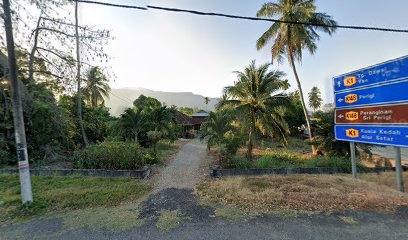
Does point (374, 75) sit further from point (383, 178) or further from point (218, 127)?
point (218, 127)

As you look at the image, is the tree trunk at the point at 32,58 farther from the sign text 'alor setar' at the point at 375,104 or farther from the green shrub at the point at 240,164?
the sign text 'alor setar' at the point at 375,104

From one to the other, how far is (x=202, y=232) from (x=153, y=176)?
4.46 meters

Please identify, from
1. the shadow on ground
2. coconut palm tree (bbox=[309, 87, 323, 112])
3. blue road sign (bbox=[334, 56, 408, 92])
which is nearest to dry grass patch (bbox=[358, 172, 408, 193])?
the shadow on ground

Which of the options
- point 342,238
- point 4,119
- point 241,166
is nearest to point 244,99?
point 241,166

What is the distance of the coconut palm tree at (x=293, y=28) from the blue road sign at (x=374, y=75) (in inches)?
273

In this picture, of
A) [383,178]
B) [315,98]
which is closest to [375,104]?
[383,178]

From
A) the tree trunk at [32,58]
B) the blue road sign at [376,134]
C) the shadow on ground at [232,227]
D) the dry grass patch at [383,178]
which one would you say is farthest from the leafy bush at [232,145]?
the tree trunk at [32,58]

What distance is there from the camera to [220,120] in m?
11.5

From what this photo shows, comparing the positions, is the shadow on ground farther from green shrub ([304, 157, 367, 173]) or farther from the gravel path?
green shrub ([304, 157, 367, 173])

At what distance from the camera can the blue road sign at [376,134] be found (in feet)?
16.5

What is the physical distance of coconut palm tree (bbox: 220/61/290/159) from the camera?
9906mm

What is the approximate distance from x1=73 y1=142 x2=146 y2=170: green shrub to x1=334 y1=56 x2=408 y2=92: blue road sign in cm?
883

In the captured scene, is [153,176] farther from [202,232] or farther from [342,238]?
[342,238]

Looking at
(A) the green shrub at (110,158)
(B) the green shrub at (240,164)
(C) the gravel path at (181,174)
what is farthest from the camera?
(B) the green shrub at (240,164)
